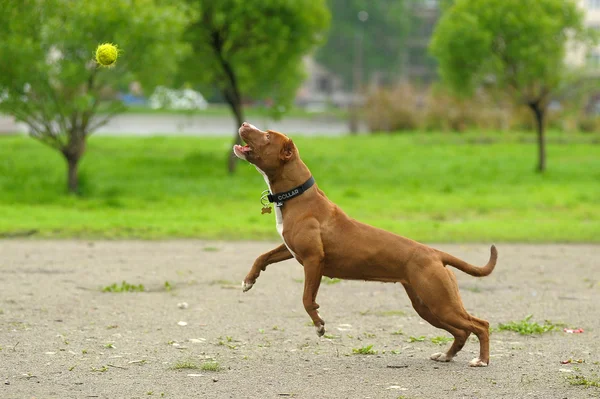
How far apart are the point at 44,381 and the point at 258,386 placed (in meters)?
1.41

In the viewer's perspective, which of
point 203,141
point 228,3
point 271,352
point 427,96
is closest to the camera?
point 271,352

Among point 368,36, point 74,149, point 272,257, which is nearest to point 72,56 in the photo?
point 74,149

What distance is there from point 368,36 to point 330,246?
8491 centimetres

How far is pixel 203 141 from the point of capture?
33500mm

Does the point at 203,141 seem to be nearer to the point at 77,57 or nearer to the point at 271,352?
the point at 77,57

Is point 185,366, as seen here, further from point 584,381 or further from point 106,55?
point 584,381

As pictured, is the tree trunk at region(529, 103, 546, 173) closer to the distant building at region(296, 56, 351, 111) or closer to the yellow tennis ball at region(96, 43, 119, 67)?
the yellow tennis ball at region(96, 43, 119, 67)

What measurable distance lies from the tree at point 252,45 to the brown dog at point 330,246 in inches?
608

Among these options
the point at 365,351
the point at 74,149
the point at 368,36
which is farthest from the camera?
the point at 368,36

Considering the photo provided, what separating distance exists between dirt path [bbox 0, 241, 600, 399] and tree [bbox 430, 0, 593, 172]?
10656 mm

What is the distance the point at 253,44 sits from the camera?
2352cm

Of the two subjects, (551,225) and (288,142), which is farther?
(551,225)

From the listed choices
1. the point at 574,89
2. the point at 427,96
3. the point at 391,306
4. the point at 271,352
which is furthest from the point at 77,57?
the point at 427,96

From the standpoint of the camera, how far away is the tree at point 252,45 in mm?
22641
